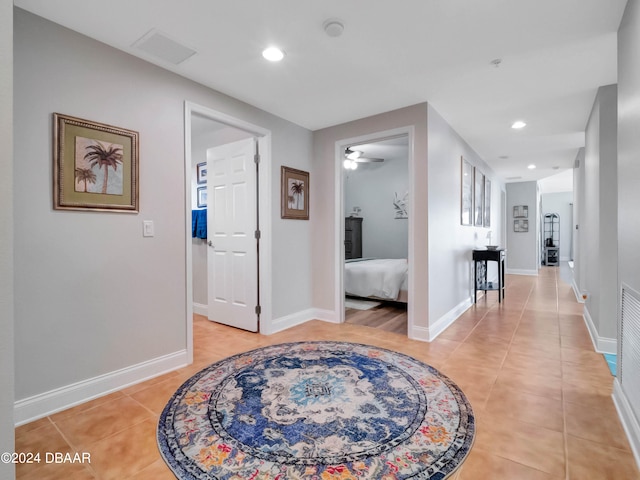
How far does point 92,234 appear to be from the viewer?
2.16 metres

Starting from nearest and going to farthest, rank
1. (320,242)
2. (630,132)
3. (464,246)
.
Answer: (630,132) < (320,242) < (464,246)

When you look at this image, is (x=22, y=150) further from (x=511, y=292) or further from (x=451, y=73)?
(x=511, y=292)

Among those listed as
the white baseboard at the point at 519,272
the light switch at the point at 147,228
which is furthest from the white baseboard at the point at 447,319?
the white baseboard at the point at 519,272

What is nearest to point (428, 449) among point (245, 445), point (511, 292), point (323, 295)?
point (245, 445)

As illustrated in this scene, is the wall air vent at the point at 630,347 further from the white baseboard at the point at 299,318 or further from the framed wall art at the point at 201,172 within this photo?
the framed wall art at the point at 201,172

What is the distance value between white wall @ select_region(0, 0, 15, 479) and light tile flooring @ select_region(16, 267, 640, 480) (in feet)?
2.49

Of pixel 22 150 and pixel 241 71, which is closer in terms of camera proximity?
pixel 22 150

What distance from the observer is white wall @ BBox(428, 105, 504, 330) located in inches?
133

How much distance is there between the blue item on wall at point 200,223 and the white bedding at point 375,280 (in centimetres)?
203

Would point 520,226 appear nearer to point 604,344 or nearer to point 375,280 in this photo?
point 375,280

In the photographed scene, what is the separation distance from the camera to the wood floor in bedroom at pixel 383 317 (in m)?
3.78

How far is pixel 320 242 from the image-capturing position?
410 cm

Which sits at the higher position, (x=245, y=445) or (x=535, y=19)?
(x=535, y=19)

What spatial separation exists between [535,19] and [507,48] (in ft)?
1.03
